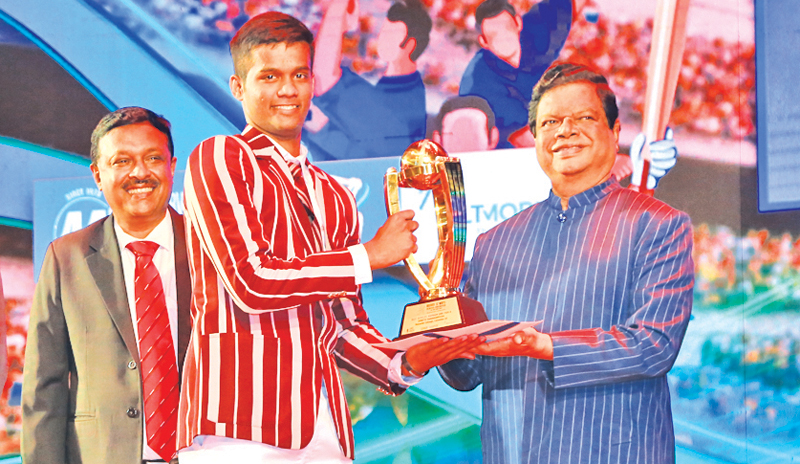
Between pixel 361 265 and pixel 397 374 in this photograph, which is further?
pixel 397 374

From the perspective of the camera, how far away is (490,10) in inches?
155

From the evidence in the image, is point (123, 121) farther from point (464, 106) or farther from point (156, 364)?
→ point (464, 106)

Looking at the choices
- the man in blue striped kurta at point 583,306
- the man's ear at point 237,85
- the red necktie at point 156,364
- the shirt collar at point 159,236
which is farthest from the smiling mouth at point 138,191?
the man in blue striped kurta at point 583,306

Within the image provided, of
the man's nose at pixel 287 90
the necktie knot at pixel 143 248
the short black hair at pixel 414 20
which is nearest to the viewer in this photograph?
the man's nose at pixel 287 90

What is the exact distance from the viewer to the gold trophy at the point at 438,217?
82.4 inches

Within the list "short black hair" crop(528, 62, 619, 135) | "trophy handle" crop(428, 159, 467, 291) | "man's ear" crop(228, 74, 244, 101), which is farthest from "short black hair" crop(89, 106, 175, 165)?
"short black hair" crop(528, 62, 619, 135)

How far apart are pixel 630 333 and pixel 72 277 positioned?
173 cm

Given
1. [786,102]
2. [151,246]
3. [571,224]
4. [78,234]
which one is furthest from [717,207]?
[78,234]

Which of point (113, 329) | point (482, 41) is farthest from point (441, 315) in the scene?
point (482, 41)

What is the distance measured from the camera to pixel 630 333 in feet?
6.54

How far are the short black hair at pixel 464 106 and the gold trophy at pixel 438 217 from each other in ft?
5.44

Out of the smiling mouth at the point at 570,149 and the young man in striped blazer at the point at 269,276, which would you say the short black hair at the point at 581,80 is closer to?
the smiling mouth at the point at 570,149

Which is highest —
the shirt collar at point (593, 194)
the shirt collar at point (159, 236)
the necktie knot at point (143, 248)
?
the shirt collar at point (593, 194)

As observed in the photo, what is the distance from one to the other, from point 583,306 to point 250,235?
88 centimetres
